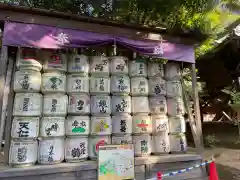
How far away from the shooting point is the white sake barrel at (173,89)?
16.0ft

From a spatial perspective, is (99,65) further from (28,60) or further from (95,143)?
(95,143)

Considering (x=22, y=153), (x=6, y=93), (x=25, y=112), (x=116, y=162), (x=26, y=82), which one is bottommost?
(x=116, y=162)

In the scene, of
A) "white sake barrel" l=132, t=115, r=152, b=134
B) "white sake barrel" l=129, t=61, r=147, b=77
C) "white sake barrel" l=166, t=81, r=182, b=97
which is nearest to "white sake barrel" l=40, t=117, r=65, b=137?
"white sake barrel" l=132, t=115, r=152, b=134

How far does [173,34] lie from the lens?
492 centimetres

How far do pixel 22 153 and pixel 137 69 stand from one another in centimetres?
289

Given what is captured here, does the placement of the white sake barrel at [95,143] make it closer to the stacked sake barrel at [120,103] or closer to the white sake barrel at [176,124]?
the stacked sake barrel at [120,103]

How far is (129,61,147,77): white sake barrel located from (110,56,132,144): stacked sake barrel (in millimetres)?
154

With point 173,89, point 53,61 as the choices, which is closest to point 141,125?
point 173,89

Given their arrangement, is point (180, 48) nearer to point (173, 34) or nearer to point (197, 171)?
point (173, 34)

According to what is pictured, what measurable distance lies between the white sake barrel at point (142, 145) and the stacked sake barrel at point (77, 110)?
3.48 feet

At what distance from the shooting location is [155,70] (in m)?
4.82

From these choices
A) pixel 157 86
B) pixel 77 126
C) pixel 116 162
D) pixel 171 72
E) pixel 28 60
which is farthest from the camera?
pixel 171 72

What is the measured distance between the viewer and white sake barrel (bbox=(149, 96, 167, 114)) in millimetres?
4625

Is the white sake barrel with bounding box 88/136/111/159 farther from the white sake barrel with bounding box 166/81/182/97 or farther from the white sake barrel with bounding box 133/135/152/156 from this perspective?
the white sake barrel with bounding box 166/81/182/97
